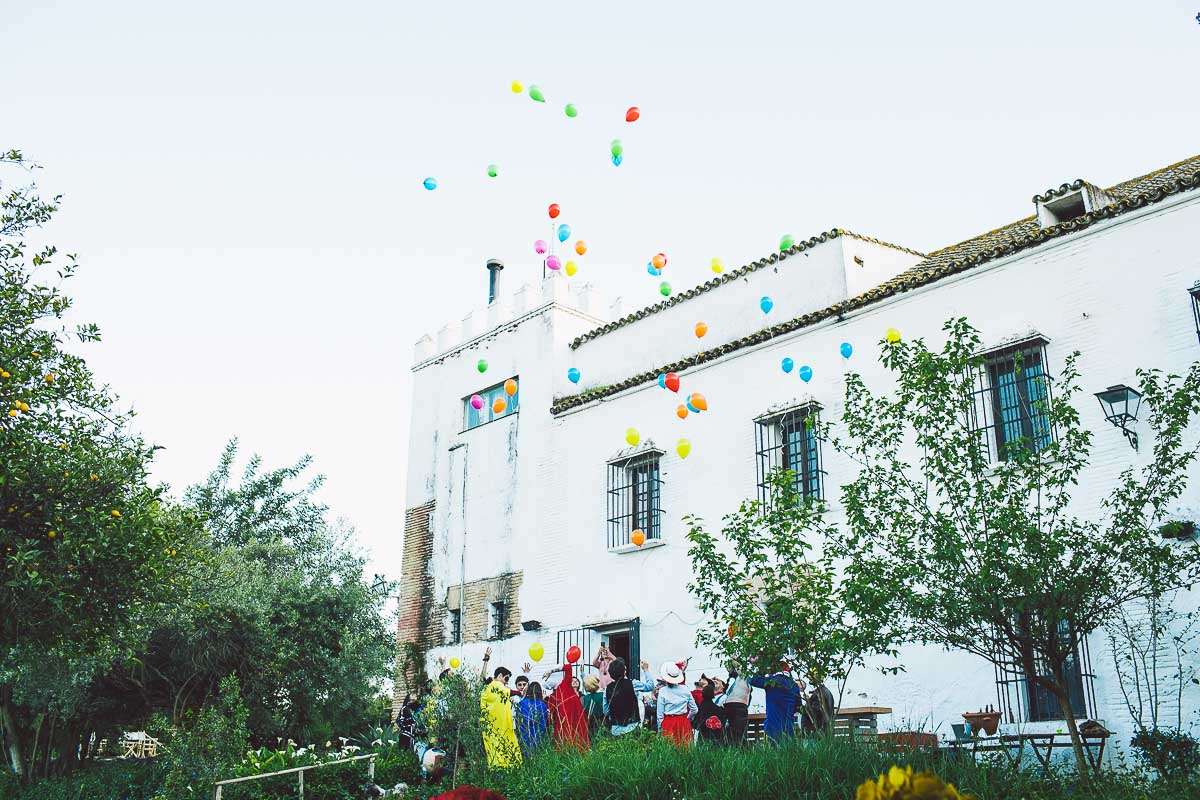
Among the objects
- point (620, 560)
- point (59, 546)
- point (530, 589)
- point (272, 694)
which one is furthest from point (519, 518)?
point (59, 546)

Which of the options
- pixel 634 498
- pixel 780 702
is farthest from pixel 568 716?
pixel 634 498

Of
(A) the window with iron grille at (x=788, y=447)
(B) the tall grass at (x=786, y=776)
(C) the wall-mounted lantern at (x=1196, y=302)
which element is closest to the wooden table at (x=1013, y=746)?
(B) the tall grass at (x=786, y=776)

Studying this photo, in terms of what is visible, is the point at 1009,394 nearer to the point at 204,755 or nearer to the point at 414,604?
the point at 204,755

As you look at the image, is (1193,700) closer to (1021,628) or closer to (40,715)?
(1021,628)

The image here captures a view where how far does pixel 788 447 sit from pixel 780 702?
485 cm

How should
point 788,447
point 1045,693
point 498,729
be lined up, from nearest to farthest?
point 498,729 < point 1045,693 < point 788,447

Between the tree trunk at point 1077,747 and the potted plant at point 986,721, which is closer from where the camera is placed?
the tree trunk at point 1077,747

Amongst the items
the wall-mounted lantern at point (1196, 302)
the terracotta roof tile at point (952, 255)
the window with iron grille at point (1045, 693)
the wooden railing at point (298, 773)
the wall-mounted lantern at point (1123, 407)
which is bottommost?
the wooden railing at point (298, 773)

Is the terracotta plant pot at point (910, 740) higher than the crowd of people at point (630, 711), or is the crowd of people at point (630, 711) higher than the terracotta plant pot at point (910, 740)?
the crowd of people at point (630, 711)

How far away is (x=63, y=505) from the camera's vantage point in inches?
417

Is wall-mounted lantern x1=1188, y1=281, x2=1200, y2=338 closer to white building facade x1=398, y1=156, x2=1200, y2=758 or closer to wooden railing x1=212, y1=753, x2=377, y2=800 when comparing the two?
white building facade x1=398, y1=156, x2=1200, y2=758

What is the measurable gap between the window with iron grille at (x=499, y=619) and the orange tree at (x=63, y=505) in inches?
284

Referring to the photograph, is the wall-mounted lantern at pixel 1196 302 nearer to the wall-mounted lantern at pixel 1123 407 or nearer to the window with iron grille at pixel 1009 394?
the wall-mounted lantern at pixel 1123 407

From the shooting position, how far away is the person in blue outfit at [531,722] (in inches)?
463
